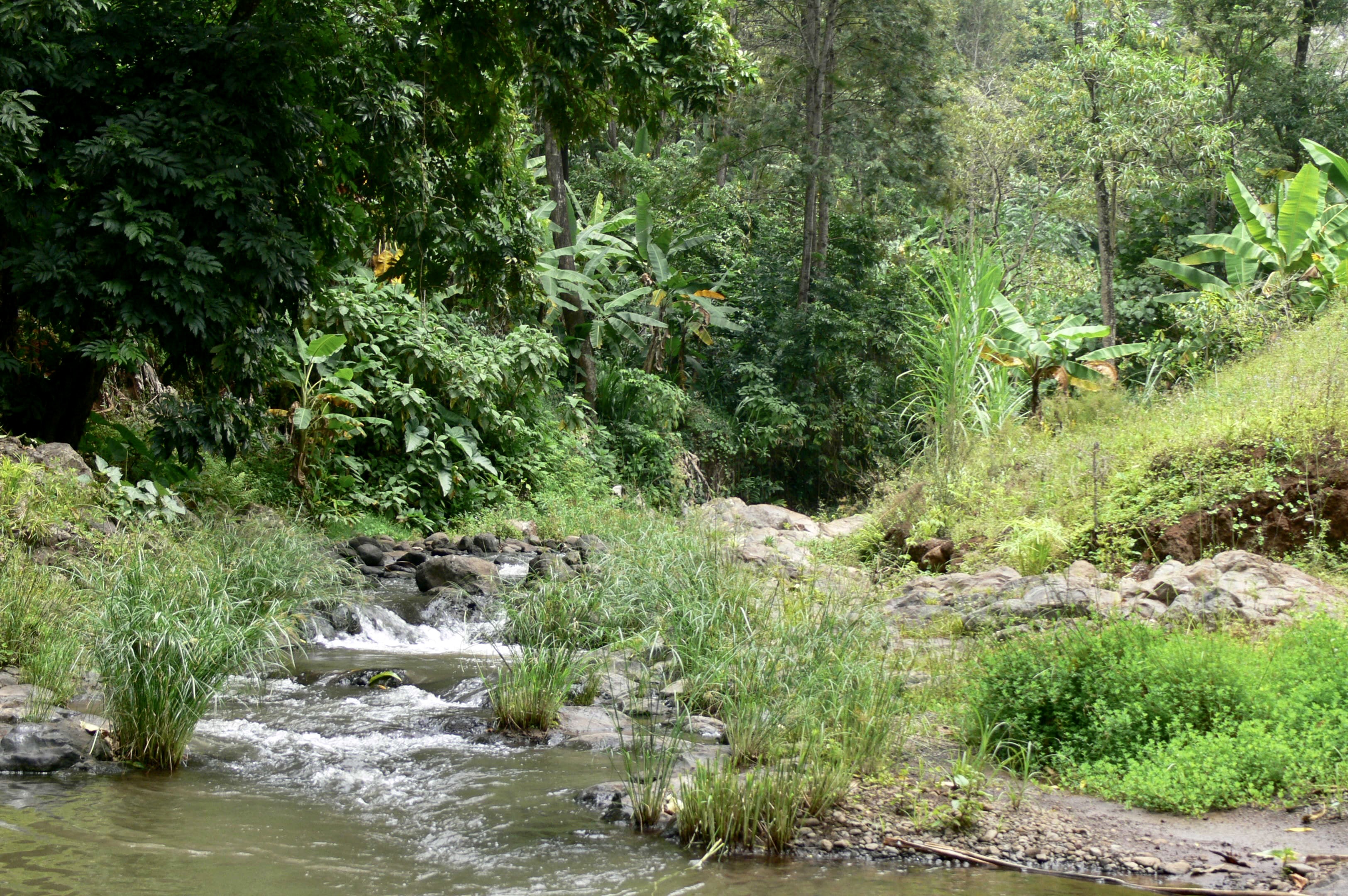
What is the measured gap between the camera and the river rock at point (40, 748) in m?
4.61

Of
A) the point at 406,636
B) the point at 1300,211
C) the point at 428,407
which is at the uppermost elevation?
the point at 1300,211

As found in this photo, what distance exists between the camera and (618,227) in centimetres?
1988

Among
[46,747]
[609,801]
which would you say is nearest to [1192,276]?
[609,801]

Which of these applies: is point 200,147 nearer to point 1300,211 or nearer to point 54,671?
point 54,671

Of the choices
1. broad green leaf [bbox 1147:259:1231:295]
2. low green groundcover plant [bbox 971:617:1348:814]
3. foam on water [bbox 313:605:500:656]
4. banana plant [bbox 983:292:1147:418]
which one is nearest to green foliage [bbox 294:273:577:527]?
foam on water [bbox 313:605:500:656]

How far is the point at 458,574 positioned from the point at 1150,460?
640 centimetres

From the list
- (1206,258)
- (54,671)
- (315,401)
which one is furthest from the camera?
(1206,258)

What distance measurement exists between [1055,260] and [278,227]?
20979mm

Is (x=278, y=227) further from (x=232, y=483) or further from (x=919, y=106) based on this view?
(x=919, y=106)

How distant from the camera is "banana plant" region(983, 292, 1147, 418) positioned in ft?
44.5

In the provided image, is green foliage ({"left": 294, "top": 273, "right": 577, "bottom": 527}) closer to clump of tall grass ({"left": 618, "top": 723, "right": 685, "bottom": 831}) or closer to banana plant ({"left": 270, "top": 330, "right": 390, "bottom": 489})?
banana plant ({"left": 270, "top": 330, "right": 390, "bottom": 489})

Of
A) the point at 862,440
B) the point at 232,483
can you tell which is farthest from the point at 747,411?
the point at 232,483

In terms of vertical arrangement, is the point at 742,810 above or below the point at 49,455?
below

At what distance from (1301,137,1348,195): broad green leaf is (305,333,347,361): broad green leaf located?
1326 cm
